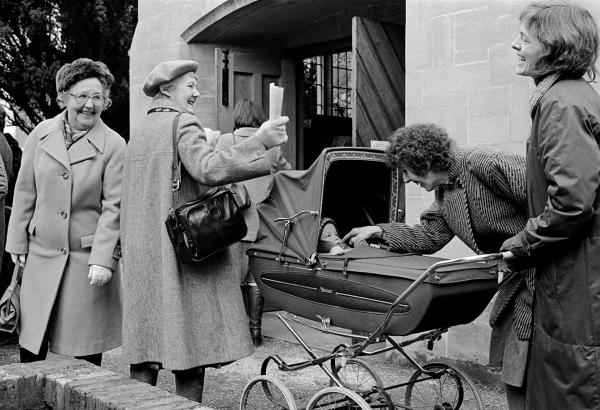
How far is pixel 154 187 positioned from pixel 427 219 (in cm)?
133

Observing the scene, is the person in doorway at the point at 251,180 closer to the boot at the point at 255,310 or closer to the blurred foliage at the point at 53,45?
the boot at the point at 255,310

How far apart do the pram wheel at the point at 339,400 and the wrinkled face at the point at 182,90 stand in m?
1.56

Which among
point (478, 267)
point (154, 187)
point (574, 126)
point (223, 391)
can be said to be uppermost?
point (574, 126)

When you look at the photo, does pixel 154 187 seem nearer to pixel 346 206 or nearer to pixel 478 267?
pixel 346 206

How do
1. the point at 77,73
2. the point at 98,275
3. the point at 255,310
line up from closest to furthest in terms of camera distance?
the point at 98,275, the point at 77,73, the point at 255,310

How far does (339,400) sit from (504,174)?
1397mm

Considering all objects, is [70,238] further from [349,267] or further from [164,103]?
[349,267]

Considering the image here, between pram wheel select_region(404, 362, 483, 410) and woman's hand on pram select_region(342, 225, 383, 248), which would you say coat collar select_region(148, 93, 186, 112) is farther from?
pram wheel select_region(404, 362, 483, 410)

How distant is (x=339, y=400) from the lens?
394cm

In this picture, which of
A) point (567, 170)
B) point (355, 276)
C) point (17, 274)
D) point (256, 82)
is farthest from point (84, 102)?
point (256, 82)

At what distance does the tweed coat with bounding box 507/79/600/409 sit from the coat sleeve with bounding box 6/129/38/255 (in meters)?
2.82

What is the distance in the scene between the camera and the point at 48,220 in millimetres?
4441

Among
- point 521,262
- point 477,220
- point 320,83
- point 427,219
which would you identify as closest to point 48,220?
point 427,219

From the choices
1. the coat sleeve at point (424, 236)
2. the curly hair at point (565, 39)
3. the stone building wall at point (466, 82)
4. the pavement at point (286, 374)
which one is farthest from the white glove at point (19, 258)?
the curly hair at point (565, 39)
